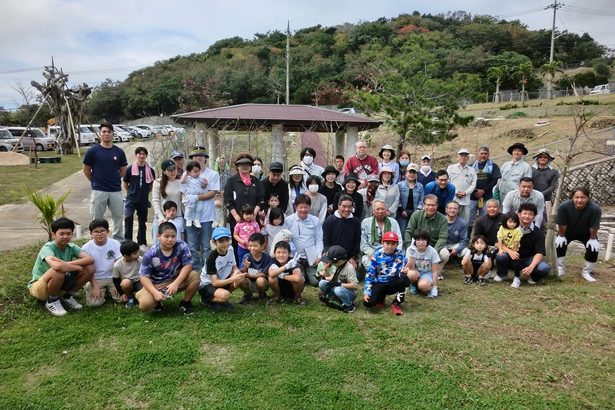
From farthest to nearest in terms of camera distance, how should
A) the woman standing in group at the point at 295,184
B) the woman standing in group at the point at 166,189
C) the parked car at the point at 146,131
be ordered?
the parked car at the point at 146,131, the woman standing in group at the point at 295,184, the woman standing in group at the point at 166,189

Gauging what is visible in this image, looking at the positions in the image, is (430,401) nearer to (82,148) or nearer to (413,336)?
(413,336)

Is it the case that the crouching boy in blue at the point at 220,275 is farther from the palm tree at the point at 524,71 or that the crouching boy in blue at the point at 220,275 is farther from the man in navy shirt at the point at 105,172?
the palm tree at the point at 524,71

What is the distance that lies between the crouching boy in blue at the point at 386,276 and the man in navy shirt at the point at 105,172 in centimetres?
353

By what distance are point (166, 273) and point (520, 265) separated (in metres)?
4.37

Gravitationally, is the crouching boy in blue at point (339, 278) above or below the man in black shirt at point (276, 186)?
below

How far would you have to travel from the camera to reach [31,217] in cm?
948

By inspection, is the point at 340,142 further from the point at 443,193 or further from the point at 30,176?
the point at 30,176

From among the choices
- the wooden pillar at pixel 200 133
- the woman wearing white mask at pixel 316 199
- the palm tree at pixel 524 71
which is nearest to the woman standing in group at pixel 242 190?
the woman wearing white mask at pixel 316 199

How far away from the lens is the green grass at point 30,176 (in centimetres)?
1187

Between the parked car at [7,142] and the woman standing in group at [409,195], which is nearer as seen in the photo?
the woman standing in group at [409,195]

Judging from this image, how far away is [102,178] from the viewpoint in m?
5.65

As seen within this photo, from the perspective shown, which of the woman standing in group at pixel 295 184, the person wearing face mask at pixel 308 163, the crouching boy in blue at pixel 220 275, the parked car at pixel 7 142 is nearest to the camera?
the crouching boy in blue at pixel 220 275

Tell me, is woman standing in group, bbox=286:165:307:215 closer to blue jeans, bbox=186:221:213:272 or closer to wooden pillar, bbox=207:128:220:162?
blue jeans, bbox=186:221:213:272

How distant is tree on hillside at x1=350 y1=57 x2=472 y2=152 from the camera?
39.1 ft
